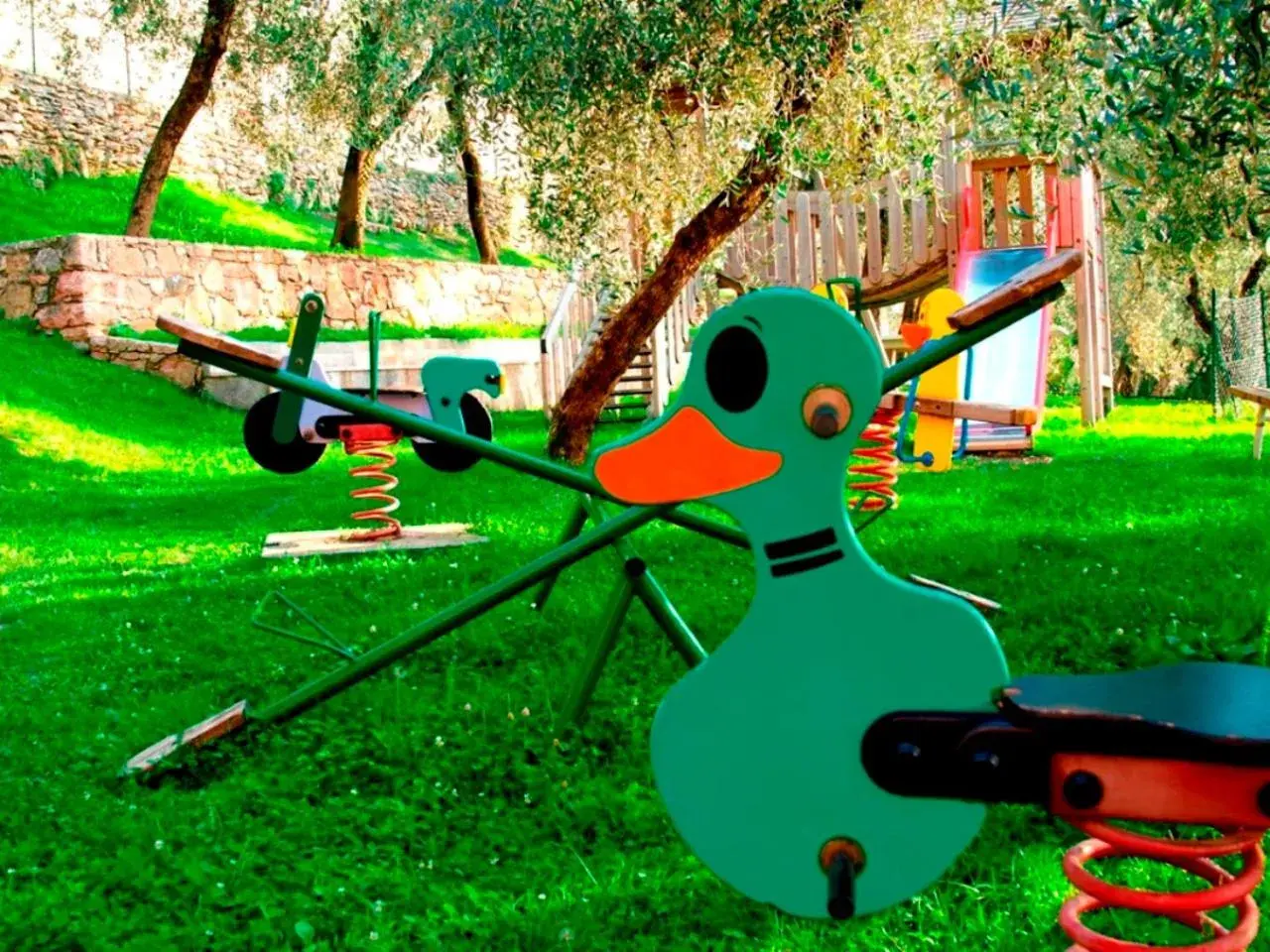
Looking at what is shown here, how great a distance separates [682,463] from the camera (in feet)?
6.53

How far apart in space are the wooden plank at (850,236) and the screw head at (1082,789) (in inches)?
477

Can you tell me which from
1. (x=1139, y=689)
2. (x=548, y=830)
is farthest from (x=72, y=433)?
(x=1139, y=689)

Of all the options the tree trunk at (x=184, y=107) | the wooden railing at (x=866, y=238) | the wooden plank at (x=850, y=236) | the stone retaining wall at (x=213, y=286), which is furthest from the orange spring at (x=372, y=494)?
the tree trunk at (x=184, y=107)

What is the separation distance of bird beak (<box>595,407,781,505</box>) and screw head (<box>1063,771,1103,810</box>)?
0.62 m

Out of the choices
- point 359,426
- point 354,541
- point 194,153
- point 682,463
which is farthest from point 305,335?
point 194,153

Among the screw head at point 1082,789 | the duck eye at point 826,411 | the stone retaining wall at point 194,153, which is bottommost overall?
the screw head at point 1082,789

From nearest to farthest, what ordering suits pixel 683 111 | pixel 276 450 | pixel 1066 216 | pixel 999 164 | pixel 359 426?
pixel 276 450 < pixel 359 426 < pixel 683 111 < pixel 1066 216 < pixel 999 164

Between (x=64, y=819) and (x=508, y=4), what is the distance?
5911 millimetres

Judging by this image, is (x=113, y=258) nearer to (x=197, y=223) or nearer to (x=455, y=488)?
(x=197, y=223)

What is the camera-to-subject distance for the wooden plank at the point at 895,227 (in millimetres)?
13287

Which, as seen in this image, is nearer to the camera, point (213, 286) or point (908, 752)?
point (908, 752)

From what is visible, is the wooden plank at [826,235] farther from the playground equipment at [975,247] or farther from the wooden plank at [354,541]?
the wooden plank at [354,541]

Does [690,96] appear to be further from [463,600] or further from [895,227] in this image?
[463,600]

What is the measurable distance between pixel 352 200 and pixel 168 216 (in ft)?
8.58
